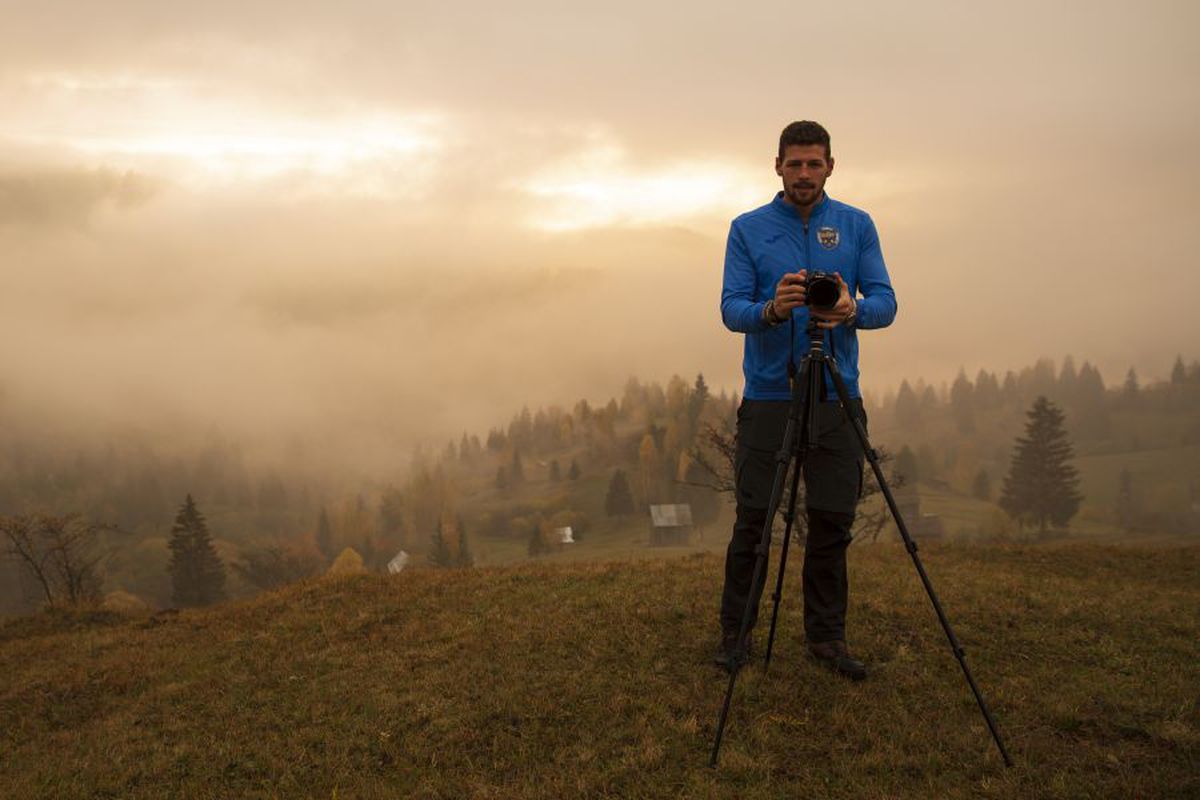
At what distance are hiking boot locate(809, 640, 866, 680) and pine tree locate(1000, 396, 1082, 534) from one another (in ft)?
356

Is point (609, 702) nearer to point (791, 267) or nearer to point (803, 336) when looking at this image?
point (803, 336)

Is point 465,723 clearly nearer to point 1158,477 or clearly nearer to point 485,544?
point 485,544

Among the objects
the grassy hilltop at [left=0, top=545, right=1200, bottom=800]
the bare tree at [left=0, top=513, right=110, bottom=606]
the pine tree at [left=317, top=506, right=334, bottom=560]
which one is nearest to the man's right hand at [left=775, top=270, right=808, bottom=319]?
the grassy hilltop at [left=0, top=545, right=1200, bottom=800]

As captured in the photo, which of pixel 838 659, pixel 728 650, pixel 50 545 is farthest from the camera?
pixel 50 545

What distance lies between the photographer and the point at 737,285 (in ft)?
23.0

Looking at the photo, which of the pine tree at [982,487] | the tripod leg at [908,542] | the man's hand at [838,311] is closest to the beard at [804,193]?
the man's hand at [838,311]

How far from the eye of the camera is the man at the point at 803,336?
6.77 metres

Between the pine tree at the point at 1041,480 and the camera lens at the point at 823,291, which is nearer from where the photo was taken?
the camera lens at the point at 823,291

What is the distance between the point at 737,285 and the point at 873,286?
1.22 meters

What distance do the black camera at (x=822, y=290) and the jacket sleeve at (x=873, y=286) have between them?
2.22 ft

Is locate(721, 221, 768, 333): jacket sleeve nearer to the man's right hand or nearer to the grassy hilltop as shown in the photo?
the man's right hand

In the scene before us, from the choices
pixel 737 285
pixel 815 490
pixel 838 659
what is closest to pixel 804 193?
pixel 737 285

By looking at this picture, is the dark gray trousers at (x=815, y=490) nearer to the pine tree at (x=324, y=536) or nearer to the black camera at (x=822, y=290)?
the black camera at (x=822, y=290)

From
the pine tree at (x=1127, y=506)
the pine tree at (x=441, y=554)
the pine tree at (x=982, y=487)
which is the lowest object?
the pine tree at (x=1127, y=506)
